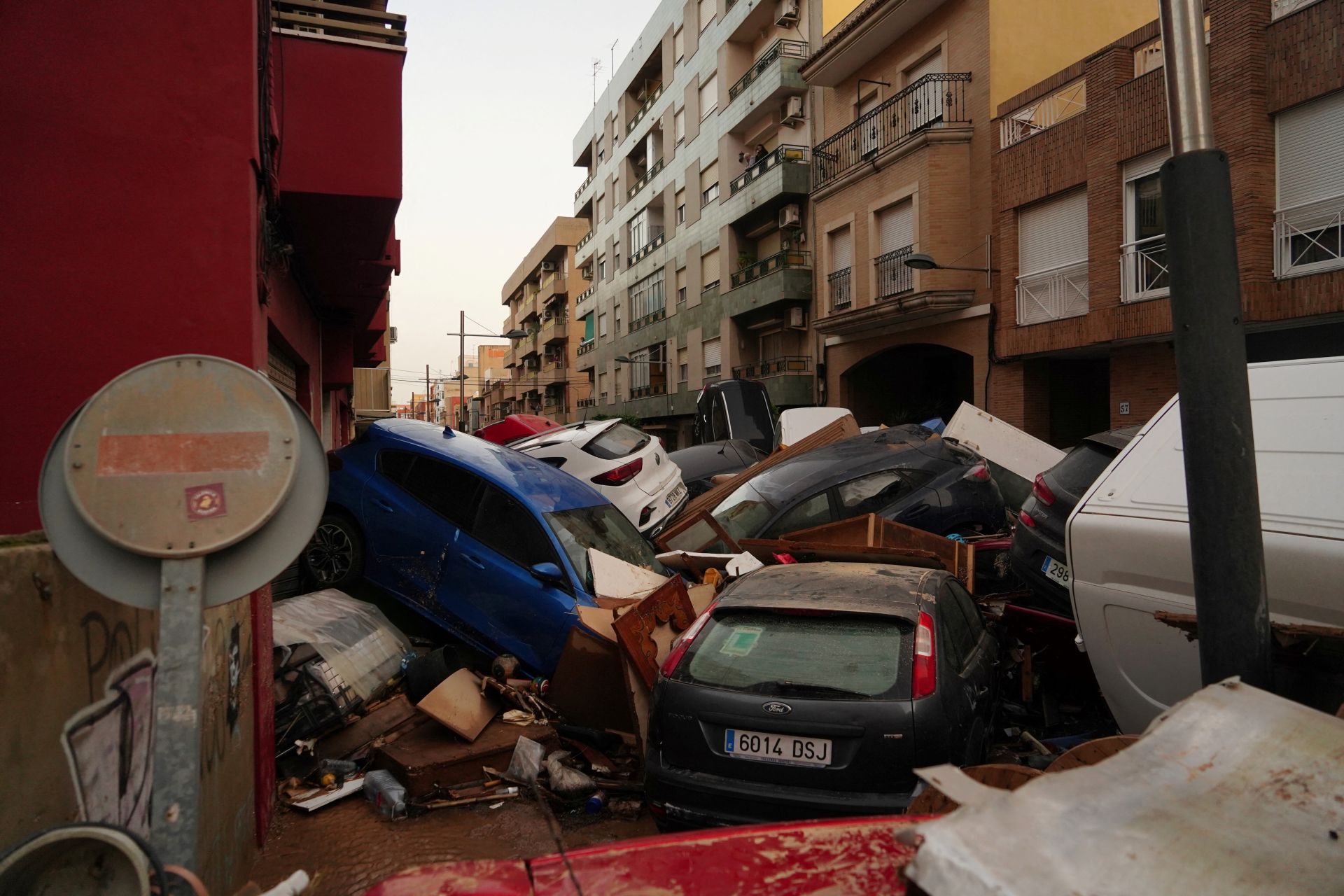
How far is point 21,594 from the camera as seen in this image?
239cm

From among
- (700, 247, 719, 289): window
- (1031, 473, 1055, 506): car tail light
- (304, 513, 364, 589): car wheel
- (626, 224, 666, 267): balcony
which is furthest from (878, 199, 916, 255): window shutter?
(626, 224, 666, 267): balcony

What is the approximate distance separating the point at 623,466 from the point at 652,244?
29.7 m

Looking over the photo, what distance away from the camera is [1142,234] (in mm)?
14852

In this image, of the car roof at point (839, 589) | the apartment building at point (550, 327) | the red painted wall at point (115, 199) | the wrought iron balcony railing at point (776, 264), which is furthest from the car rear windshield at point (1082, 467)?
the apartment building at point (550, 327)

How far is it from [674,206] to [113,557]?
117 feet

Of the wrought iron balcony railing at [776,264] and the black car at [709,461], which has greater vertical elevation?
the wrought iron balcony railing at [776,264]

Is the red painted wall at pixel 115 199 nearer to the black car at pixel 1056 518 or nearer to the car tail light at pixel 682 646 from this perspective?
the car tail light at pixel 682 646

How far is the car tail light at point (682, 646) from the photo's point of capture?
167 inches

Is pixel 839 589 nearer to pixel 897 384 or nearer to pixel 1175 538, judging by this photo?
pixel 1175 538

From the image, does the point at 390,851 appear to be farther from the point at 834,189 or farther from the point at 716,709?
the point at 834,189

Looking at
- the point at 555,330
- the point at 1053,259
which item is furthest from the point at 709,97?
the point at 555,330

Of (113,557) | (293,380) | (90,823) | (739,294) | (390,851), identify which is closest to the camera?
(90,823)

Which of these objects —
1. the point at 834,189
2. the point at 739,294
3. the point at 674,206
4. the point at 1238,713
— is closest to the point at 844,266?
the point at 834,189

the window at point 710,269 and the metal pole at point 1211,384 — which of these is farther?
the window at point 710,269
